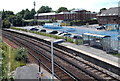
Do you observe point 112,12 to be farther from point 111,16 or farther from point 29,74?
point 29,74

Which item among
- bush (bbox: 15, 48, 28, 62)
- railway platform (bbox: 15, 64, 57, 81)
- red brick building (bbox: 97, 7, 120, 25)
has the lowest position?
railway platform (bbox: 15, 64, 57, 81)

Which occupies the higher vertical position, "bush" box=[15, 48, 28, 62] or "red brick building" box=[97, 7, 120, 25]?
"red brick building" box=[97, 7, 120, 25]

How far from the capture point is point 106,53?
24031mm

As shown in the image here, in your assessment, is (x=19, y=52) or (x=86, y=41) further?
(x=86, y=41)

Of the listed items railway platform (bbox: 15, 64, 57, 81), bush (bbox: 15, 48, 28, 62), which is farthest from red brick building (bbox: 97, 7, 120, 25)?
railway platform (bbox: 15, 64, 57, 81)

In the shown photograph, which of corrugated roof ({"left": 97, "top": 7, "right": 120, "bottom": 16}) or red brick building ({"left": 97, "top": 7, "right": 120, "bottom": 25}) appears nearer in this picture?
red brick building ({"left": 97, "top": 7, "right": 120, "bottom": 25})

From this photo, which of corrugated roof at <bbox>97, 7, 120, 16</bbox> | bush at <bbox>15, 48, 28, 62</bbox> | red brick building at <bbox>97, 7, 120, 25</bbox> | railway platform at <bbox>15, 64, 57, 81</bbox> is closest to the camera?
railway platform at <bbox>15, 64, 57, 81</bbox>

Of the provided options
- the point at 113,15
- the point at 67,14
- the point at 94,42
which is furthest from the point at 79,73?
the point at 67,14

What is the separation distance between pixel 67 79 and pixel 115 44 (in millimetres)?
10512

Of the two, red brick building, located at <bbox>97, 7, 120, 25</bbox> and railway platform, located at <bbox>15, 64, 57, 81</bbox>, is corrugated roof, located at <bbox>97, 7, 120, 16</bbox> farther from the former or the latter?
railway platform, located at <bbox>15, 64, 57, 81</bbox>

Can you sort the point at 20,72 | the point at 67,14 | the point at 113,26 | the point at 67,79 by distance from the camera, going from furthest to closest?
the point at 67,14 → the point at 113,26 → the point at 20,72 → the point at 67,79

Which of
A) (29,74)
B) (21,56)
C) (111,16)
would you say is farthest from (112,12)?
(29,74)

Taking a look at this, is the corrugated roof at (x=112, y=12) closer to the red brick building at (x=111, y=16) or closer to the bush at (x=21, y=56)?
the red brick building at (x=111, y=16)

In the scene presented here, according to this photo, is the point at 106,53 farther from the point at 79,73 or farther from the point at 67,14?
the point at 67,14
